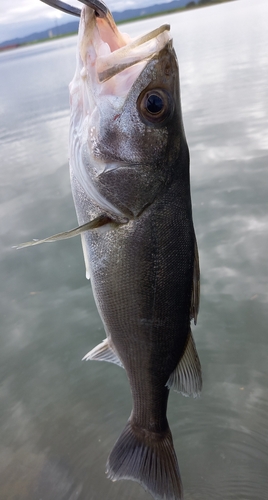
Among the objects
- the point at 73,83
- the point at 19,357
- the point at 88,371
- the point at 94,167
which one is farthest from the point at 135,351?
the point at 19,357

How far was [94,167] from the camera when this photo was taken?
1667 mm

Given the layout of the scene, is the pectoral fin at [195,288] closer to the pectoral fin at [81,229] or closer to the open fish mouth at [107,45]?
the pectoral fin at [81,229]

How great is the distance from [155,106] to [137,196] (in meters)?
0.33

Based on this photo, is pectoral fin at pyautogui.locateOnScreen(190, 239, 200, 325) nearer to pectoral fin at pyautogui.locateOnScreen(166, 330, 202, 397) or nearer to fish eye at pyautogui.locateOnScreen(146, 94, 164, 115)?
pectoral fin at pyautogui.locateOnScreen(166, 330, 202, 397)

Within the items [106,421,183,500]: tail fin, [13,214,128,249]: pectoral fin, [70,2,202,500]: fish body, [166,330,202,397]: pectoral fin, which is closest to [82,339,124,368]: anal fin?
[70,2,202,500]: fish body

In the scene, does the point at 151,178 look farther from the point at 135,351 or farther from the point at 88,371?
the point at 88,371

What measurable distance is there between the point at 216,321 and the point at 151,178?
2601 millimetres

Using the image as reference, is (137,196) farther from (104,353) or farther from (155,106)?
(104,353)

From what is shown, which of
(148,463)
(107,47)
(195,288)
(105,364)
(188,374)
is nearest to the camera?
(107,47)

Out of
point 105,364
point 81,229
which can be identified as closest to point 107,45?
point 81,229

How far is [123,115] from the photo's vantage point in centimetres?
161

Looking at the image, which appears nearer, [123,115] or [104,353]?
[123,115]

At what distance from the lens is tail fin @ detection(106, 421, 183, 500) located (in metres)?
1.98

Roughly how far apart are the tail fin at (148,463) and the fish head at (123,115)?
109 cm
